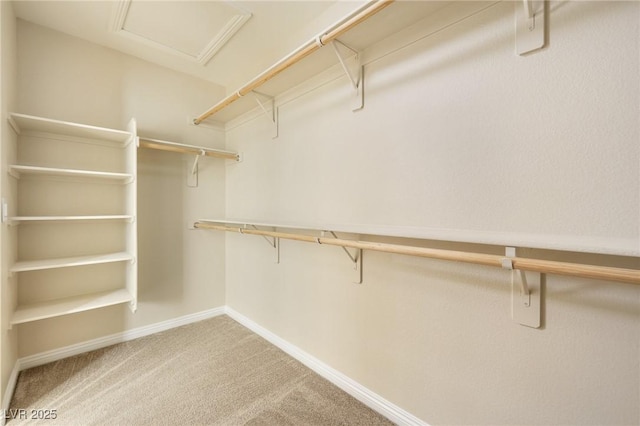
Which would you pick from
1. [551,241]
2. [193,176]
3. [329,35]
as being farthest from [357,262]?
[193,176]

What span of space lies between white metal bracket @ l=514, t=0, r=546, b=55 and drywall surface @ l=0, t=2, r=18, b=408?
98.1 inches

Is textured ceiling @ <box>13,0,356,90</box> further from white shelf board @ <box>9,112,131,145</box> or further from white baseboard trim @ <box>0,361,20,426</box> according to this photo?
white baseboard trim @ <box>0,361,20,426</box>

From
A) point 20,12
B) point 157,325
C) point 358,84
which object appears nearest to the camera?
point 358,84

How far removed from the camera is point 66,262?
180 centimetres

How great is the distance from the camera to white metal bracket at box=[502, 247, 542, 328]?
3.25ft

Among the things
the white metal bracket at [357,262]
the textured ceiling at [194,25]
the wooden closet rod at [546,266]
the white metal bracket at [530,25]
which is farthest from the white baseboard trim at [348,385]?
the textured ceiling at [194,25]

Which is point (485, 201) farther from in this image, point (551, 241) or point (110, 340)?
point (110, 340)

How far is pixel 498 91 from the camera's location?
1.07m

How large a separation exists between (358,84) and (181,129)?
1.88 m

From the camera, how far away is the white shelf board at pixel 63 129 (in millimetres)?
Answer: 1651

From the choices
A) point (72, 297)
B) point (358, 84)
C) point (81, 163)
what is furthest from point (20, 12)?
point (358, 84)

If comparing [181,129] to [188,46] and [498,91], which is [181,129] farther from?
[498,91]

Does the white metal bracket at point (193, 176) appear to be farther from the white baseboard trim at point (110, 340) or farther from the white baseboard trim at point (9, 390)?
the white baseboard trim at point (9, 390)

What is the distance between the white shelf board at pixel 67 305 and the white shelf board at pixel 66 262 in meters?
0.27
